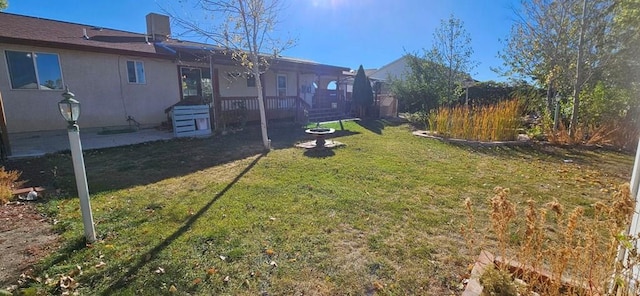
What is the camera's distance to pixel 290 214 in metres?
3.69

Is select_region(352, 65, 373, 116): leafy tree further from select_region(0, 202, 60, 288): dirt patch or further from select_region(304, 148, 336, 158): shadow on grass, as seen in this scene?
select_region(0, 202, 60, 288): dirt patch

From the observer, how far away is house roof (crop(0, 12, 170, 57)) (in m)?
8.56

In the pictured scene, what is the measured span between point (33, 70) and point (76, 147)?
9.33 meters

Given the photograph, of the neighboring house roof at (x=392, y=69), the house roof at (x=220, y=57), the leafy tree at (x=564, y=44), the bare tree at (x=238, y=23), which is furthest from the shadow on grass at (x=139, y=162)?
the neighboring house roof at (x=392, y=69)

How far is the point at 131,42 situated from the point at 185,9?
6.10 metres

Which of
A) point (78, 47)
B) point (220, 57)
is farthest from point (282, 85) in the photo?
point (78, 47)

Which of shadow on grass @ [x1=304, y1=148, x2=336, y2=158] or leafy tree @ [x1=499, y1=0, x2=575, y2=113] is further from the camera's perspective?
leafy tree @ [x1=499, y1=0, x2=575, y2=113]

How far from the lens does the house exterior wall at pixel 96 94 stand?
8.85 metres

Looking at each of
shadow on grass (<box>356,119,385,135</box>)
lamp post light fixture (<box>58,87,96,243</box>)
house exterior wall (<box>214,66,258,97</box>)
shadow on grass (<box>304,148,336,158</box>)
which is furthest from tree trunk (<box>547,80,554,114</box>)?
lamp post light fixture (<box>58,87,96,243</box>)

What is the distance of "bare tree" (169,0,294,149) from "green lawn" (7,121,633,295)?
3002 millimetres

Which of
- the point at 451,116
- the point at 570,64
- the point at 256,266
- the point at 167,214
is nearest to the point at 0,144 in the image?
the point at 167,214

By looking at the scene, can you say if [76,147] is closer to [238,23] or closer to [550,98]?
[238,23]

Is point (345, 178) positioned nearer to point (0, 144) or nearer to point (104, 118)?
point (0, 144)

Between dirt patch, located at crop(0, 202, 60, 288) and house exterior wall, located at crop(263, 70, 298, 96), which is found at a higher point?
house exterior wall, located at crop(263, 70, 298, 96)
